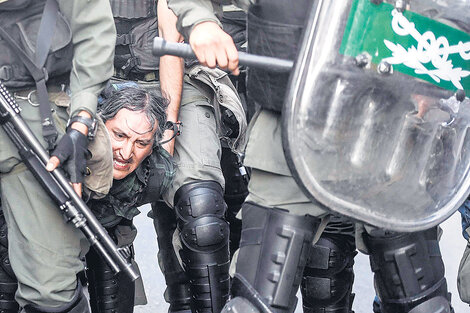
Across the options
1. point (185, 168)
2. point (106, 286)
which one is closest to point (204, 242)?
point (185, 168)

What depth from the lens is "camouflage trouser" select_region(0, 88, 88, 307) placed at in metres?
3.36

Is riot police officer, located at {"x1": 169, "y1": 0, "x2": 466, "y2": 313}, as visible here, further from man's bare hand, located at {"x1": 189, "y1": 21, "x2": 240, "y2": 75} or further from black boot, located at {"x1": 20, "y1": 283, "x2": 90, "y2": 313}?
black boot, located at {"x1": 20, "y1": 283, "x2": 90, "y2": 313}

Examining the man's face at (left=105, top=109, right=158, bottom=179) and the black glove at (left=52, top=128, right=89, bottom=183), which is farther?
the man's face at (left=105, top=109, right=158, bottom=179)

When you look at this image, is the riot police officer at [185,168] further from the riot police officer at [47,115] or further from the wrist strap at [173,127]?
the riot police officer at [47,115]

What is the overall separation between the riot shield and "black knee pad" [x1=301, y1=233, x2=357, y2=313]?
1014 millimetres

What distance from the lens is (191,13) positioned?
282 centimetres

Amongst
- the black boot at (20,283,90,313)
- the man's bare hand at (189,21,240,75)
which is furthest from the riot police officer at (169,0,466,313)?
the black boot at (20,283,90,313)

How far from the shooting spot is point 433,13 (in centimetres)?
259

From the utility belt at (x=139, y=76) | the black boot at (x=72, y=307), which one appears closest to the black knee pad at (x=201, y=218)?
the black boot at (x=72, y=307)

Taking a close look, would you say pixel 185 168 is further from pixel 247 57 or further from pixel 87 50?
pixel 247 57

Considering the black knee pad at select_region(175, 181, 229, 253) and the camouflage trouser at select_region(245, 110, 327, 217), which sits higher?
the camouflage trouser at select_region(245, 110, 327, 217)

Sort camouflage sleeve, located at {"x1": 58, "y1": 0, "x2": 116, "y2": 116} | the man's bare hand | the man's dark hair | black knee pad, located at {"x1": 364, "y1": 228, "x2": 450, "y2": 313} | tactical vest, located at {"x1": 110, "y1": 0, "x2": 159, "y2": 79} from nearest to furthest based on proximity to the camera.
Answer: the man's bare hand → black knee pad, located at {"x1": 364, "y1": 228, "x2": 450, "y2": 313} → camouflage sleeve, located at {"x1": 58, "y1": 0, "x2": 116, "y2": 116} → the man's dark hair → tactical vest, located at {"x1": 110, "y1": 0, "x2": 159, "y2": 79}

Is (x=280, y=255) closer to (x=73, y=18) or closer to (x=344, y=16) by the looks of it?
(x=344, y=16)

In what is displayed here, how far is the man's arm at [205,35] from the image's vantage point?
2.63 m
